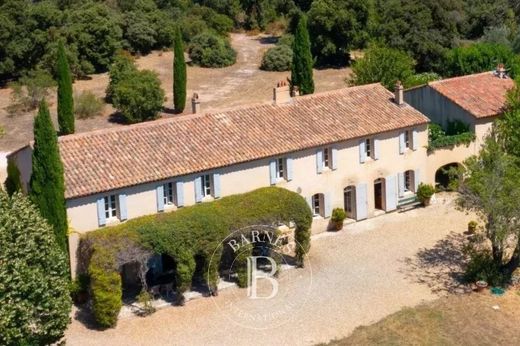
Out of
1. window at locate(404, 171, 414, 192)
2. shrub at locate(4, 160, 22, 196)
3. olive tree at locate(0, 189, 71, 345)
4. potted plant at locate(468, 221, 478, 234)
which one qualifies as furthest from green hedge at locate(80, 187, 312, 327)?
window at locate(404, 171, 414, 192)

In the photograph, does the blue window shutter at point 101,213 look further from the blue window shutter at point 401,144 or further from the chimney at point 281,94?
the blue window shutter at point 401,144

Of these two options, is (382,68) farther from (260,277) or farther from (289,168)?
(260,277)

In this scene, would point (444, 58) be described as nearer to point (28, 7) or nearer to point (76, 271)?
point (28, 7)

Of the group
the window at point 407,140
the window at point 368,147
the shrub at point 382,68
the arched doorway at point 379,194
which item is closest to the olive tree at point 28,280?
the window at point 368,147

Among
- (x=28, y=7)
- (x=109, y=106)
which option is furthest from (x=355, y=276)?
(x=28, y=7)

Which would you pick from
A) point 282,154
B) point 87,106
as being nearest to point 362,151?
point 282,154

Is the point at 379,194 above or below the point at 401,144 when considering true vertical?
below
